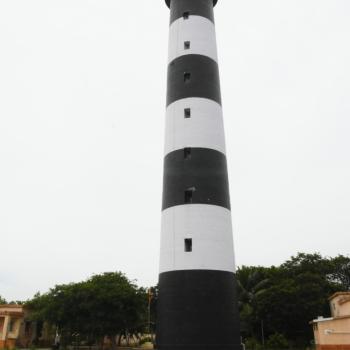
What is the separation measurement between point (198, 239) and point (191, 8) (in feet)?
47.6

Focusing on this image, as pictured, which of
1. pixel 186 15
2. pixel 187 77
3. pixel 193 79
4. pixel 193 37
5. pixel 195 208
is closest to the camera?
pixel 195 208

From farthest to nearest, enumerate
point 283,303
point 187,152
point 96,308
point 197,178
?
point 283,303
point 96,308
point 187,152
point 197,178

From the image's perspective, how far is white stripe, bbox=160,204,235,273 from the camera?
58.1ft

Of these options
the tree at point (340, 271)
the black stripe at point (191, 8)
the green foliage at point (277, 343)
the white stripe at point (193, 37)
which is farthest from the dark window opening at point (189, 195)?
the tree at point (340, 271)

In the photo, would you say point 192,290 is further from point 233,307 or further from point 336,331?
point 336,331

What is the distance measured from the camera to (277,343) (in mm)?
33781

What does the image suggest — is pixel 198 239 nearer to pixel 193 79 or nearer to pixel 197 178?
pixel 197 178

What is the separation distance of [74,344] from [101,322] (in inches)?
423

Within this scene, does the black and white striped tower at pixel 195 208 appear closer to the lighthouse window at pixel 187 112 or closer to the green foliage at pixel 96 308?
the lighthouse window at pixel 187 112

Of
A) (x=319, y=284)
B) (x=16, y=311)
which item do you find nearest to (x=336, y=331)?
(x=319, y=284)

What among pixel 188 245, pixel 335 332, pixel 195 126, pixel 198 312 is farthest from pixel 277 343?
pixel 195 126

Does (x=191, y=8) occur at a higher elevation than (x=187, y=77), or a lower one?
higher

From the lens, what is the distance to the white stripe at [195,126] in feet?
66.7

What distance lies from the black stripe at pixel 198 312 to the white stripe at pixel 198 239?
1.36 ft
